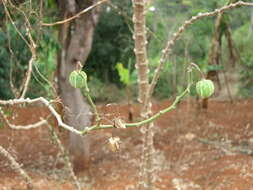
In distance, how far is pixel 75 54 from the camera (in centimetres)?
450

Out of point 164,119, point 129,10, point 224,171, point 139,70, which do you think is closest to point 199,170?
point 224,171

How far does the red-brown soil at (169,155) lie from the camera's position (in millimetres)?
4469

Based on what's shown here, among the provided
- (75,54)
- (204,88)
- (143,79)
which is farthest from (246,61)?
(204,88)

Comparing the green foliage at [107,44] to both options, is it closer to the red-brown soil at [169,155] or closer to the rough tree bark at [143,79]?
the red-brown soil at [169,155]

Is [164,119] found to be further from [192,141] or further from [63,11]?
[63,11]

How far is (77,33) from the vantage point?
450 cm

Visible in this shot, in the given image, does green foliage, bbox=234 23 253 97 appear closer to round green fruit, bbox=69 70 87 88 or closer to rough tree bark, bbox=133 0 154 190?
rough tree bark, bbox=133 0 154 190

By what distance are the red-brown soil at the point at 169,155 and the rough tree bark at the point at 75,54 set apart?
33 centimetres

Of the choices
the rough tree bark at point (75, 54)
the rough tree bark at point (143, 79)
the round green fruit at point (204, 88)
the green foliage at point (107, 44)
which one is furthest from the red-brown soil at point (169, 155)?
the green foliage at point (107, 44)

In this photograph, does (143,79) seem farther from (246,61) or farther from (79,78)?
(246,61)

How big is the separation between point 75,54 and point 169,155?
84.6 inches

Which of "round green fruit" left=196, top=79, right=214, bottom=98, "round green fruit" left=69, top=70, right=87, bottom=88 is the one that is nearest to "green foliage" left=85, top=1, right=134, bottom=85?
"round green fruit" left=196, top=79, right=214, bottom=98

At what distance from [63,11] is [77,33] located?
296mm

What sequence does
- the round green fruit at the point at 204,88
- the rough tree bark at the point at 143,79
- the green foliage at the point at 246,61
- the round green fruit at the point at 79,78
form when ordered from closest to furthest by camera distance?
the round green fruit at the point at 79,78 < the round green fruit at the point at 204,88 < the rough tree bark at the point at 143,79 < the green foliage at the point at 246,61
